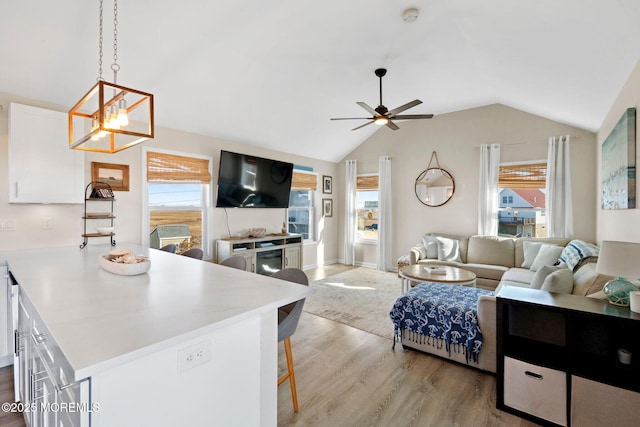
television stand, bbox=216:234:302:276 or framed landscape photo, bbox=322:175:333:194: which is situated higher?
framed landscape photo, bbox=322:175:333:194

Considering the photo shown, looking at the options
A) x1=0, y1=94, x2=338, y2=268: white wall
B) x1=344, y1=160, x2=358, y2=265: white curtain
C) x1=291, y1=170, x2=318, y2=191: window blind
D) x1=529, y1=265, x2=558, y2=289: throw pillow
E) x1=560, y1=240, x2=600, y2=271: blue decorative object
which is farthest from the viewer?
x1=344, y1=160, x2=358, y2=265: white curtain

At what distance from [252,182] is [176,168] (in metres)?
1.21

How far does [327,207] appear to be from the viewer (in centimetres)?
697

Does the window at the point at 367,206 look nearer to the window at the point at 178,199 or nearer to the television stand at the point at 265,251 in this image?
the television stand at the point at 265,251

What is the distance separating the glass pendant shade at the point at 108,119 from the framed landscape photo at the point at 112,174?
0.22 metres

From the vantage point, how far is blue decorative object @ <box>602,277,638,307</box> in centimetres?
182

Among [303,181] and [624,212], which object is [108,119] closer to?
[624,212]

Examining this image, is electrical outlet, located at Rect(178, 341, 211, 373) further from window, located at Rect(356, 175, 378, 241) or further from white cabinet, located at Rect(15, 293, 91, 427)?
window, located at Rect(356, 175, 378, 241)

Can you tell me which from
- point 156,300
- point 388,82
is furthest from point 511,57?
point 156,300

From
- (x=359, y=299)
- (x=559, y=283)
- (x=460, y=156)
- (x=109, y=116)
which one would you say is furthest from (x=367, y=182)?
(x=109, y=116)

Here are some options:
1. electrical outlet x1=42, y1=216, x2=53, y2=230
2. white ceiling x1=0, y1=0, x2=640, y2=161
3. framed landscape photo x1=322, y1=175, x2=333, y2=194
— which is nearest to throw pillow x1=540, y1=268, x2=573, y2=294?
white ceiling x1=0, y1=0, x2=640, y2=161

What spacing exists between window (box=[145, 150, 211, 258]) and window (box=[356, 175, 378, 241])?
11.2 feet

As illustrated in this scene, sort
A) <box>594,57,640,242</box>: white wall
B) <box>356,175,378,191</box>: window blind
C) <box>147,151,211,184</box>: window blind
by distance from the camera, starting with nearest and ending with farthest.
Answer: <box>594,57,640,242</box>: white wall, <box>147,151,211,184</box>: window blind, <box>356,175,378,191</box>: window blind

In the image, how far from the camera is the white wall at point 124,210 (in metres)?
2.95
